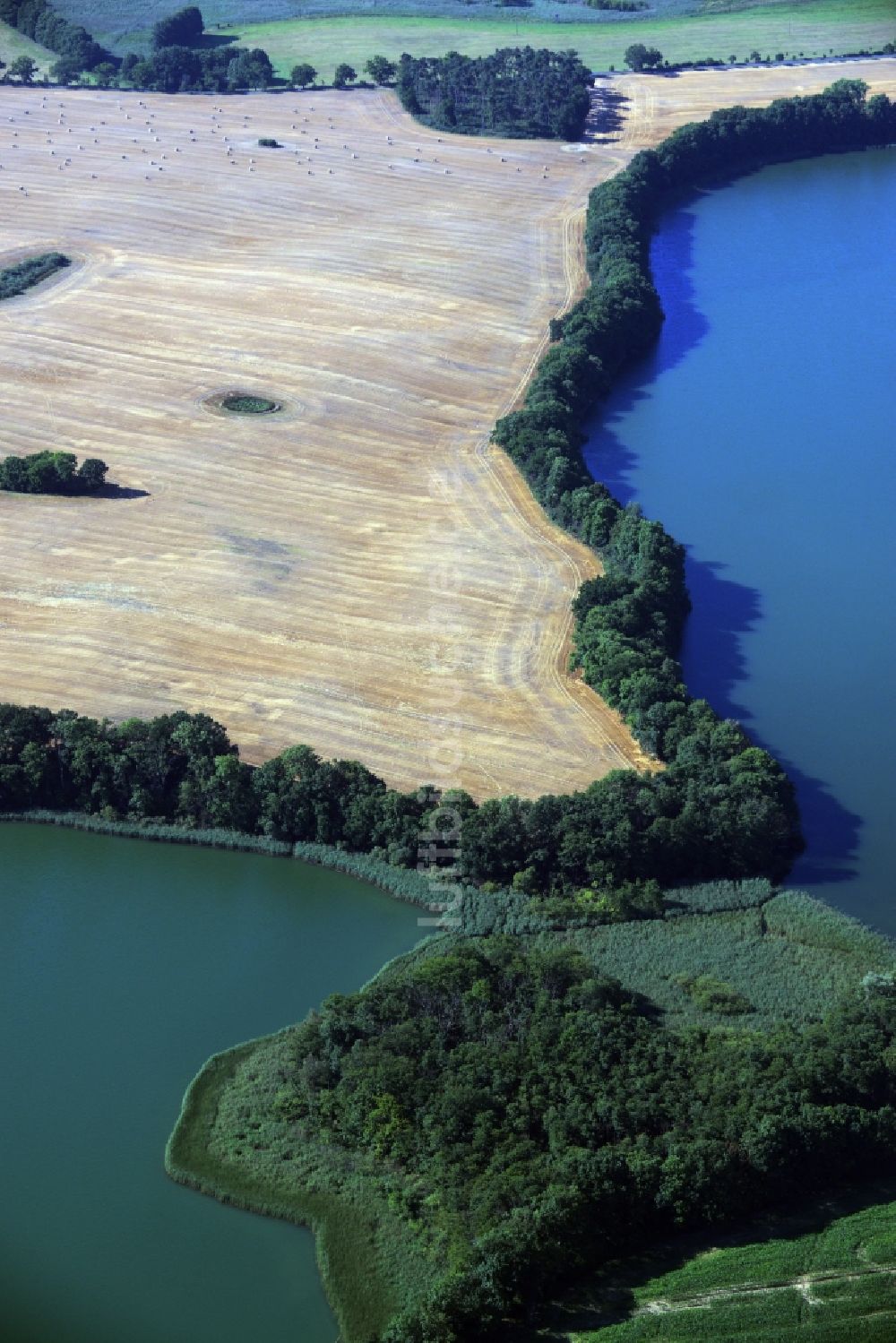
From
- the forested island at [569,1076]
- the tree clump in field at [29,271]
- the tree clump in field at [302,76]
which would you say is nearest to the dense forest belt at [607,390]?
the forested island at [569,1076]

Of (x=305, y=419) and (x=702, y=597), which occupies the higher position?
(x=305, y=419)

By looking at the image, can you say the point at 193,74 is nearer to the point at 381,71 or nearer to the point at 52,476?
the point at 381,71

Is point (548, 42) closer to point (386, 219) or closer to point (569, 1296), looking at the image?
point (386, 219)

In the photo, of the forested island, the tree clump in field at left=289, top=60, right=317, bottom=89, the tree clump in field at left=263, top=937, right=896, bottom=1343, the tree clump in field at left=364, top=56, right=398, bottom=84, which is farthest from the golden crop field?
the tree clump in field at left=263, top=937, right=896, bottom=1343

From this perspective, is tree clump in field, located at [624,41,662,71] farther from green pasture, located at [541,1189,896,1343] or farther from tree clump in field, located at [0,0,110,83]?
green pasture, located at [541,1189,896,1343]

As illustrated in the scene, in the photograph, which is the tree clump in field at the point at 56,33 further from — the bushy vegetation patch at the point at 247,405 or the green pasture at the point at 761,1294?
the green pasture at the point at 761,1294

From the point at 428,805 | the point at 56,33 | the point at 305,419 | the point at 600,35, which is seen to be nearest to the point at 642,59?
the point at 600,35
